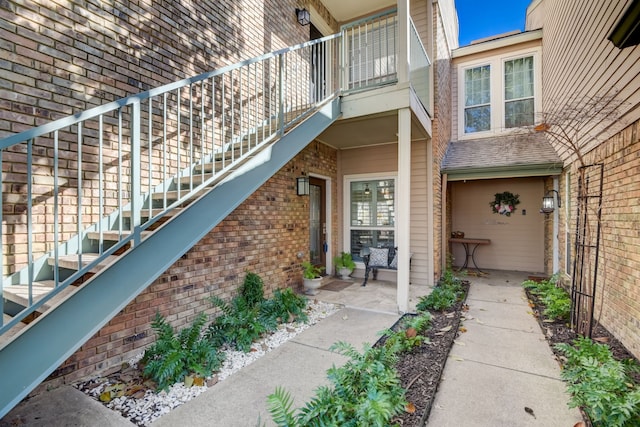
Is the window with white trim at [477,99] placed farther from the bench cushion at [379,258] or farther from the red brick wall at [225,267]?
the bench cushion at [379,258]

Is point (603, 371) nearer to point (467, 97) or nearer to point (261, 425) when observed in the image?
point (261, 425)

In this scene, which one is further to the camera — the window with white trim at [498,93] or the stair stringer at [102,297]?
the window with white trim at [498,93]

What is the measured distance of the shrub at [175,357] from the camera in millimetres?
2498

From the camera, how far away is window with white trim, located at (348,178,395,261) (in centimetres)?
630

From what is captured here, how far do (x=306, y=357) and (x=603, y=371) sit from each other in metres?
2.24

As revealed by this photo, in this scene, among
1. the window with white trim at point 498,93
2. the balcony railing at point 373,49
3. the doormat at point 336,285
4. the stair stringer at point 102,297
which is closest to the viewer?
the stair stringer at point 102,297

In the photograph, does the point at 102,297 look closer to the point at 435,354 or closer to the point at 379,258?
the point at 435,354

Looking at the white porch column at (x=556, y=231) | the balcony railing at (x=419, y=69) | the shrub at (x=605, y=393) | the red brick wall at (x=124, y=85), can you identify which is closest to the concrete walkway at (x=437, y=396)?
the shrub at (x=605, y=393)

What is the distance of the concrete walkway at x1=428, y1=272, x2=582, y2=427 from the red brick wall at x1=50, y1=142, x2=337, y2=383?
2584 millimetres

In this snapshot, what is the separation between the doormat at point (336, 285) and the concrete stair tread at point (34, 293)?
3.98m

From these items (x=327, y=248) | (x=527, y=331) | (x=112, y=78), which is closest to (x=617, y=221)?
(x=527, y=331)

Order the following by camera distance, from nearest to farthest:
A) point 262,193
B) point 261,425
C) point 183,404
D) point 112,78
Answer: point 261,425 → point 183,404 → point 112,78 → point 262,193

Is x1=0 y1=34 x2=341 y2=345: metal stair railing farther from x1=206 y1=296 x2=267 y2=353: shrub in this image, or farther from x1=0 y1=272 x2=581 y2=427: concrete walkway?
x1=206 y1=296 x2=267 y2=353: shrub

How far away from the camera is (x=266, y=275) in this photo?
464cm
